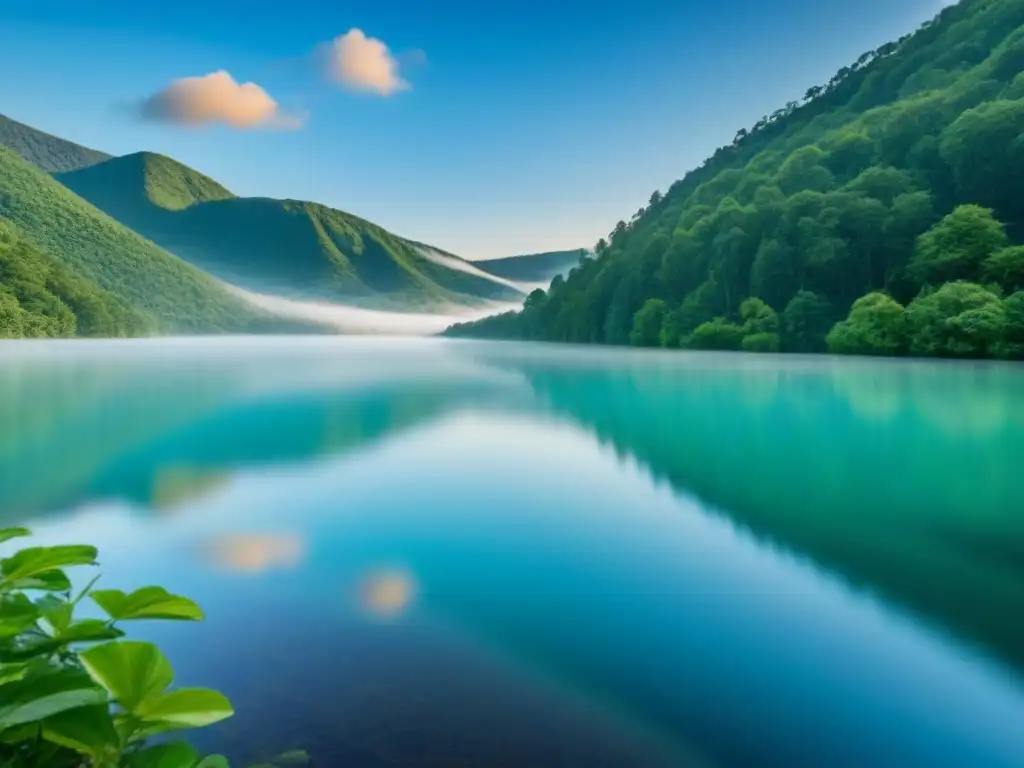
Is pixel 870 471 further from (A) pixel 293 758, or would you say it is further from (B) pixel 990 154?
(B) pixel 990 154

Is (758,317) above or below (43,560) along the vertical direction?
above

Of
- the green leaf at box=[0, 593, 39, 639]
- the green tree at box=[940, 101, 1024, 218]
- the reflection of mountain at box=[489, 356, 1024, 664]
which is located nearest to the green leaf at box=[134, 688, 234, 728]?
the green leaf at box=[0, 593, 39, 639]

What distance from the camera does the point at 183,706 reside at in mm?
1500

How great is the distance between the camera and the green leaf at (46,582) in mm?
1971

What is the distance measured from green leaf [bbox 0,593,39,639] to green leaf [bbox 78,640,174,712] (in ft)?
1.26

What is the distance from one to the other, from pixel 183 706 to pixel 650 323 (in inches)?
2452

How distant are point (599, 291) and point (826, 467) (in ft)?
218

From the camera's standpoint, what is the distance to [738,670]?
131 inches

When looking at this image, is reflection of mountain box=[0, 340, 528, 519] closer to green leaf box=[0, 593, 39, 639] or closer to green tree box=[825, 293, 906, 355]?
green leaf box=[0, 593, 39, 639]

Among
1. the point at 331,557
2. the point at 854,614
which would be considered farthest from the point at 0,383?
the point at 854,614

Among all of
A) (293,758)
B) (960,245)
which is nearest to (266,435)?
(293,758)

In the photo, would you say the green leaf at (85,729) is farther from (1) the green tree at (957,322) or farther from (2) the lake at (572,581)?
(1) the green tree at (957,322)

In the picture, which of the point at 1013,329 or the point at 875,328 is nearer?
the point at 1013,329

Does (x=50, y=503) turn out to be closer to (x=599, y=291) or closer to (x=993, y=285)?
(x=993, y=285)
